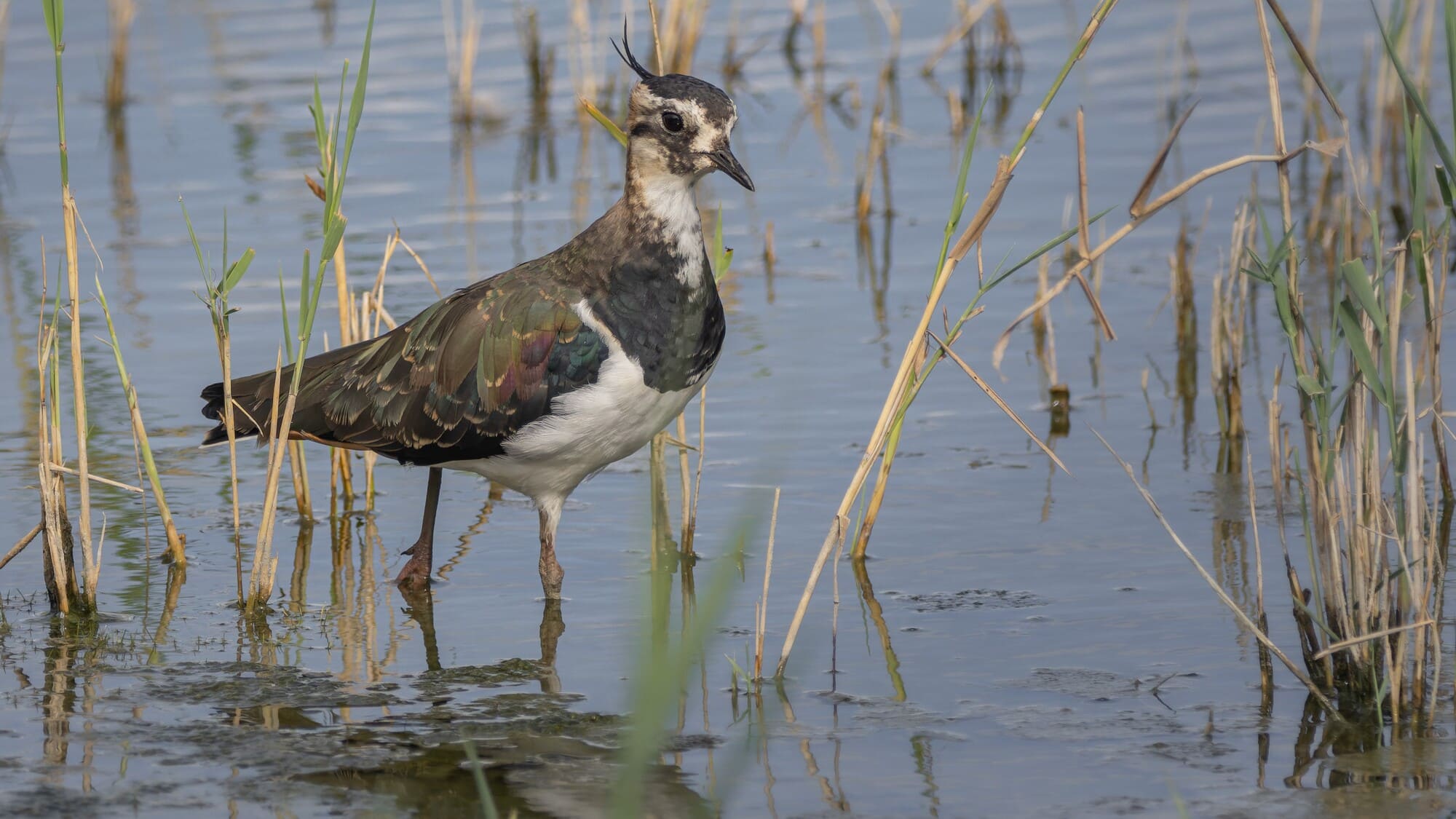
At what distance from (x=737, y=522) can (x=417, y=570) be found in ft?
13.8

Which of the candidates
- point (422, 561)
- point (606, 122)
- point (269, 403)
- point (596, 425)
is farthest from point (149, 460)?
point (606, 122)

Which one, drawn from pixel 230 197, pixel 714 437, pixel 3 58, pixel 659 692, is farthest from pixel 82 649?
pixel 3 58

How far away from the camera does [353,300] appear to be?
25.8 ft

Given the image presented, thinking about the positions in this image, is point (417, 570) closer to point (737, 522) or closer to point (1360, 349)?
point (1360, 349)

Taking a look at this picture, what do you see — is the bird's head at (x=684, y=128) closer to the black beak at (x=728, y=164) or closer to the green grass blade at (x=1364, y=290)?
the black beak at (x=728, y=164)

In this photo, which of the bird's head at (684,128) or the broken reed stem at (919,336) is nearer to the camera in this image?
the broken reed stem at (919,336)

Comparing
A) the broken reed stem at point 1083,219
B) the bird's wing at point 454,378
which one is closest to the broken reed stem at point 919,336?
the broken reed stem at point 1083,219

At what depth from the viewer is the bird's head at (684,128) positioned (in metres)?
6.38

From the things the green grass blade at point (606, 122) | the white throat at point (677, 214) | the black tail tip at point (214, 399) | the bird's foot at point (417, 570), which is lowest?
the bird's foot at point (417, 570)

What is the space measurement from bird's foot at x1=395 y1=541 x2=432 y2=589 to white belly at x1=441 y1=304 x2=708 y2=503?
0.47m

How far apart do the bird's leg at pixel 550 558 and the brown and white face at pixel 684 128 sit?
4.36ft

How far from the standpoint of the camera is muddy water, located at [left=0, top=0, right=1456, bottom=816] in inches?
198

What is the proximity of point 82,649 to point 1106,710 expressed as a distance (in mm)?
3414

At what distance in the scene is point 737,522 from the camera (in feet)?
9.21
